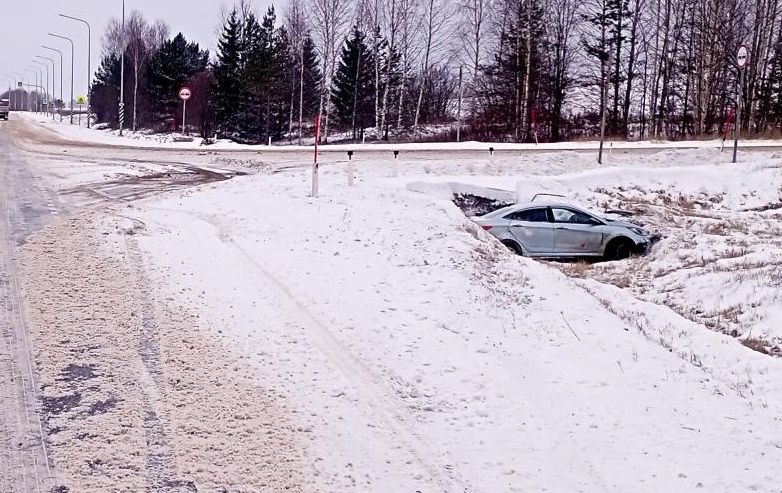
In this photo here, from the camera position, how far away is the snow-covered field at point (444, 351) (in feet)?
15.3

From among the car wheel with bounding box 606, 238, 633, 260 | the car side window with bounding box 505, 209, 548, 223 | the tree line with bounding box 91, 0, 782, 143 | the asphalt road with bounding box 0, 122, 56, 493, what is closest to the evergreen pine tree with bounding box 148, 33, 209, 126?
the tree line with bounding box 91, 0, 782, 143

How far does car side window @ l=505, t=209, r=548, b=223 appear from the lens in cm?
1552

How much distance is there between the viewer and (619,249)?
615 inches

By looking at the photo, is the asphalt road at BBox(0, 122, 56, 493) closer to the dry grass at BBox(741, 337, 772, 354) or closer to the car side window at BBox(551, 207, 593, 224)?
the dry grass at BBox(741, 337, 772, 354)

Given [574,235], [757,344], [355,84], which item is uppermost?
[355,84]

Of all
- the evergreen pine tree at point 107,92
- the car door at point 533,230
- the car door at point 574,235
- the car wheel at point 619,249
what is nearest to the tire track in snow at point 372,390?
the car door at point 533,230

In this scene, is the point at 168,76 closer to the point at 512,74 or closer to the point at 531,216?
the point at 512,74

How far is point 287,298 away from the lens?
8297mm

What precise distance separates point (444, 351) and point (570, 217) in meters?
9.61

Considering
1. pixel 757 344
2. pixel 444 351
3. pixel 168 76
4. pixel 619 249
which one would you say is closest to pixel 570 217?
pixel 619 249

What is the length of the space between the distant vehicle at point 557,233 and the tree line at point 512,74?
2536cm

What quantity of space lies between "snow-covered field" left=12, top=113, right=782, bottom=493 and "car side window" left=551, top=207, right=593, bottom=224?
1.45m

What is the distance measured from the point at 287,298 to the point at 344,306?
0.69 m

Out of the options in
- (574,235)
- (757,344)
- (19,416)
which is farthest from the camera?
(574,235)
